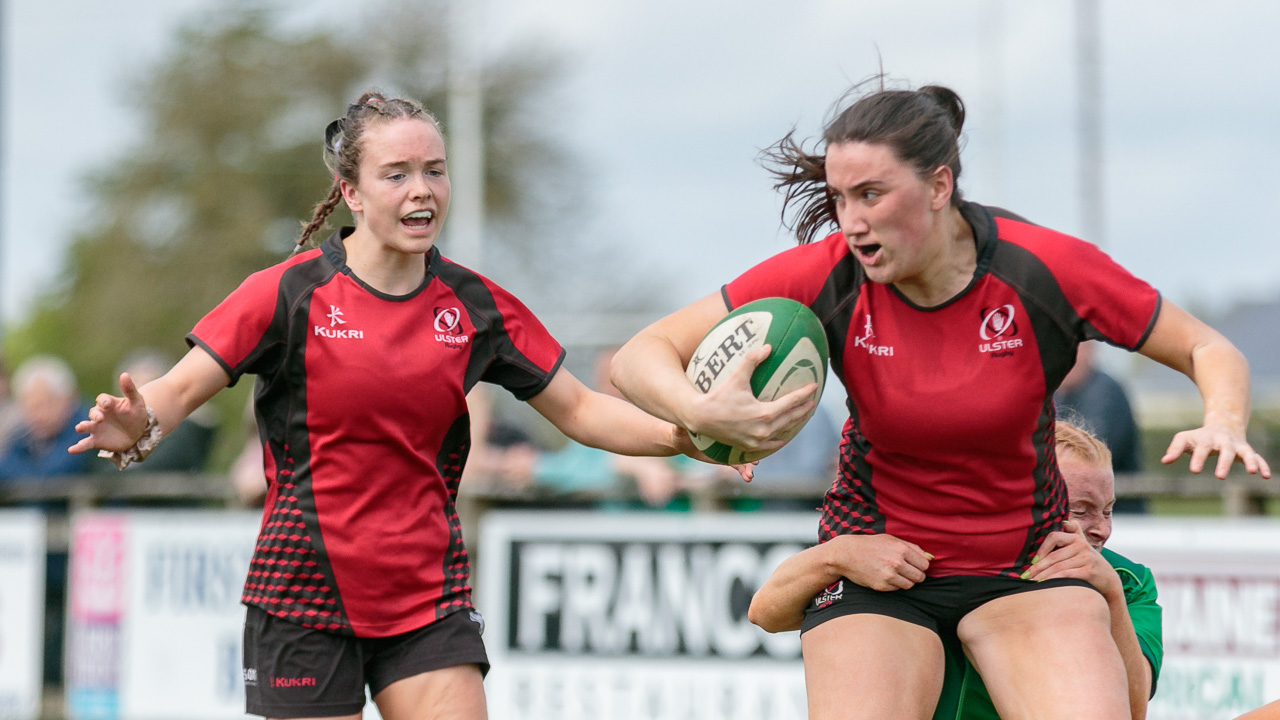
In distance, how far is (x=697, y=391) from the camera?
3.53 meters

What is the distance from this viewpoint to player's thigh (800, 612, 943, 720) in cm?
357

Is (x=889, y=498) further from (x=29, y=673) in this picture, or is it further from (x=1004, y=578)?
(x=29, y=673)

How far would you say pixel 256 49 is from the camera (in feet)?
113

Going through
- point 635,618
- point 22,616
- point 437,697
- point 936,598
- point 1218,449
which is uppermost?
point 1218,449

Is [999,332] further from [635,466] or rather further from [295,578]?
[635,466]

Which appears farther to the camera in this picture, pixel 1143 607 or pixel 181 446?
pixel 181 446

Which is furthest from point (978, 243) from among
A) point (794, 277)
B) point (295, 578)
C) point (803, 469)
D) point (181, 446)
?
point (181, 446)

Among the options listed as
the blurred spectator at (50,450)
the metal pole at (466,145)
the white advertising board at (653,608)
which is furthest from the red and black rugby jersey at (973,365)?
the metal pole at (466,145)

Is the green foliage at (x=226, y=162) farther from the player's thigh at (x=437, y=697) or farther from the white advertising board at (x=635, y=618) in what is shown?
the player's thigh at (x=437, y=697)

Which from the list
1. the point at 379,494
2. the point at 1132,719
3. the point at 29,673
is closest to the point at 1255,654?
the point at 1132,719

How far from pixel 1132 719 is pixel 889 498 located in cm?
88

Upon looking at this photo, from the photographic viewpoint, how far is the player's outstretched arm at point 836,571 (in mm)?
3738

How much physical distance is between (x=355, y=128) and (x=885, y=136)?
1604 mm

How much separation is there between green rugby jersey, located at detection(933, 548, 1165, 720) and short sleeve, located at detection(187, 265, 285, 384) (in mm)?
2130
